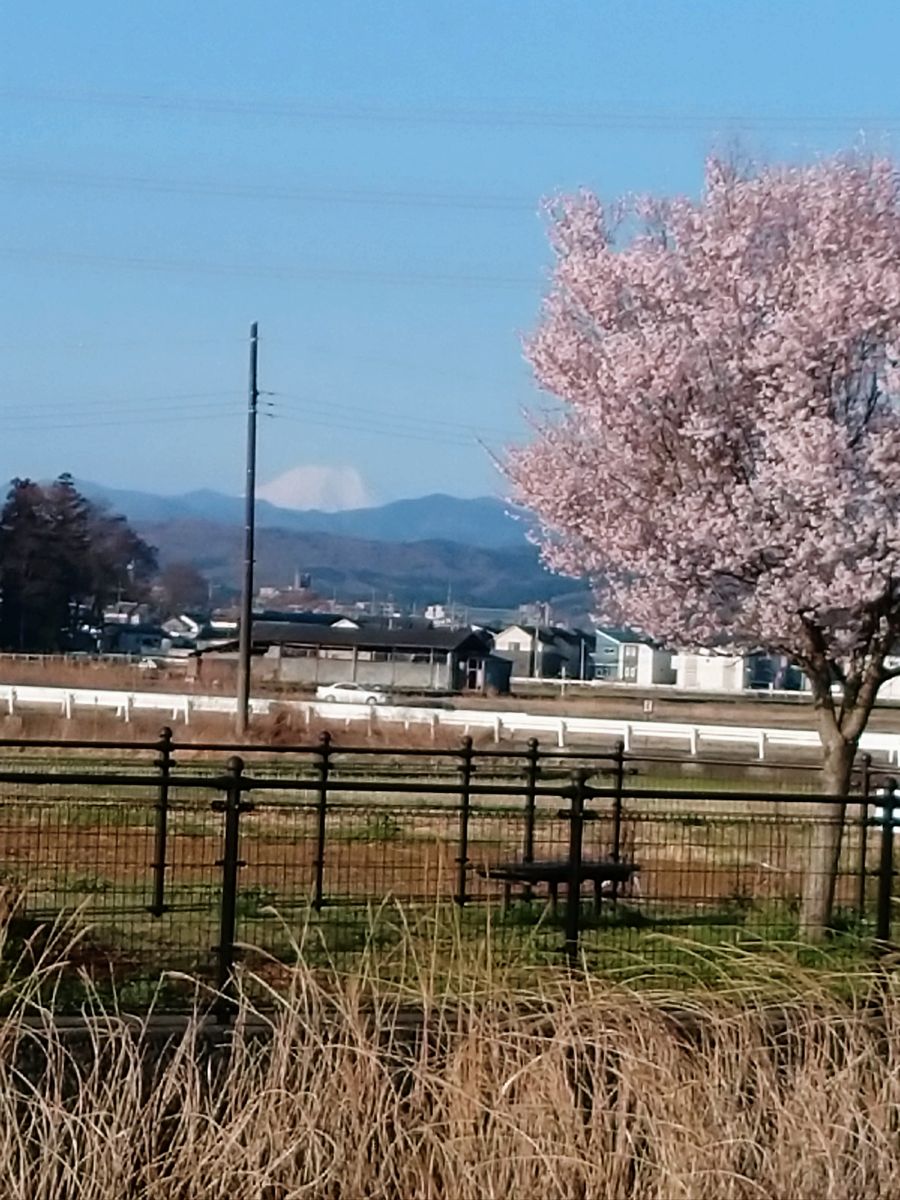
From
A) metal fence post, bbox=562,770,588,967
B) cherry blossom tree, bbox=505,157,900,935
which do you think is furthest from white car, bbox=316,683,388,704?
metal fence post, bbox=562,770,588,967

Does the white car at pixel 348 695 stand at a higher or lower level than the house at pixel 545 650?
lower

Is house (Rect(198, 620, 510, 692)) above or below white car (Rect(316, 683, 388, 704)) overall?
above

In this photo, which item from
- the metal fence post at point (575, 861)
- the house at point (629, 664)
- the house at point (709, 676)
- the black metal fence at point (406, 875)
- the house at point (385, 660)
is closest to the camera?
the black metal fence at point (406, 875)

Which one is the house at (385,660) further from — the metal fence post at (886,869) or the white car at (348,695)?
the metal fence post at (886,869)

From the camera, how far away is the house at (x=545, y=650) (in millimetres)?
99250

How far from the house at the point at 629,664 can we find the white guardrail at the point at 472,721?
150ft

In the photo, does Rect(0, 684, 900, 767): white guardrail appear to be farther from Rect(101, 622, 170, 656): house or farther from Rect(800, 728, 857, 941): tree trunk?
Rect(101, 622, 170, 656): house

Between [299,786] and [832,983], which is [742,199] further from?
[832,983]

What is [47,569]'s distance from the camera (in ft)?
219

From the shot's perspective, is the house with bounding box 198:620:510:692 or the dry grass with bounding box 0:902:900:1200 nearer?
the dry grass with bounding box 0:902:900:1200

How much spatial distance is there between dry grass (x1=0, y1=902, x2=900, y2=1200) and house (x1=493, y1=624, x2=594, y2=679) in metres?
89.0

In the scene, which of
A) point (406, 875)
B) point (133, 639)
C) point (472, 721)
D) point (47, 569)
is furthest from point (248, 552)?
point (133, 639)

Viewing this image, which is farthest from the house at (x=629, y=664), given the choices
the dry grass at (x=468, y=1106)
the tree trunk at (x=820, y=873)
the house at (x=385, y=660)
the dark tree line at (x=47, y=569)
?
the dry grass at (x=468, y=1106)

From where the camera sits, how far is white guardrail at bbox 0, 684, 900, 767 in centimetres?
3019
